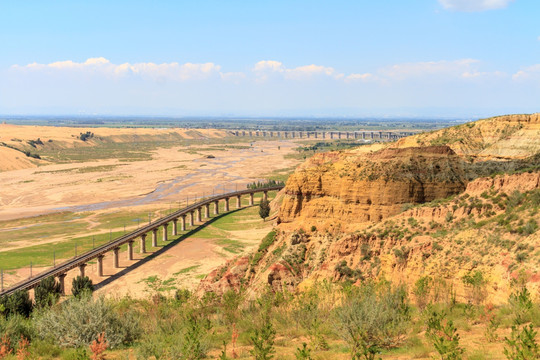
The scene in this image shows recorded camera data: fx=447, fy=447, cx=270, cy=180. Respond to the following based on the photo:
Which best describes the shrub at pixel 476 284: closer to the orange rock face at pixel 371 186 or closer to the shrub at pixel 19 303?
the orange rock face at pixel 371 186

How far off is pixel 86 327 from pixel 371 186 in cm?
3005

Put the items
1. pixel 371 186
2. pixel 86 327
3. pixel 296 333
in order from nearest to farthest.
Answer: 1. pixel 86 327
2. pixel 296 333
3. pixel 371 186

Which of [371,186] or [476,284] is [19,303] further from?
[476,284]

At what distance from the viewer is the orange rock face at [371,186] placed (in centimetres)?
4303

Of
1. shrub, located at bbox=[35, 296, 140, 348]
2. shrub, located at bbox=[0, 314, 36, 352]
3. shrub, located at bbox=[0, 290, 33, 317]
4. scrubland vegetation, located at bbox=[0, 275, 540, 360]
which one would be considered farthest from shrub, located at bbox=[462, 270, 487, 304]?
shrub, located at bbox=[0, 290, 33, 317]

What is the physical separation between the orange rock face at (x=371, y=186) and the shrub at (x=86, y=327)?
2711 cm

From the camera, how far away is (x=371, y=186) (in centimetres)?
4312

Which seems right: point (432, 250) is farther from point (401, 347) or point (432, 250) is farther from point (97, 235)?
point (97, 235)

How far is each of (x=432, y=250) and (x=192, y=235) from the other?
212 feet

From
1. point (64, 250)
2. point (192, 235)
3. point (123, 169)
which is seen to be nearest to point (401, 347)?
point (64, 250)

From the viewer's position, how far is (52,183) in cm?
15138

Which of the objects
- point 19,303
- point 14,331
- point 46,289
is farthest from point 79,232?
point 14,331

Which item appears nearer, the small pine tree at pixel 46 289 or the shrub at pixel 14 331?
the shrub at pixel 14 331

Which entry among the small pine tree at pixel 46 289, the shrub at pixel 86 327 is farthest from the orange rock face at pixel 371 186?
the small pine tree at pixel 46 289
